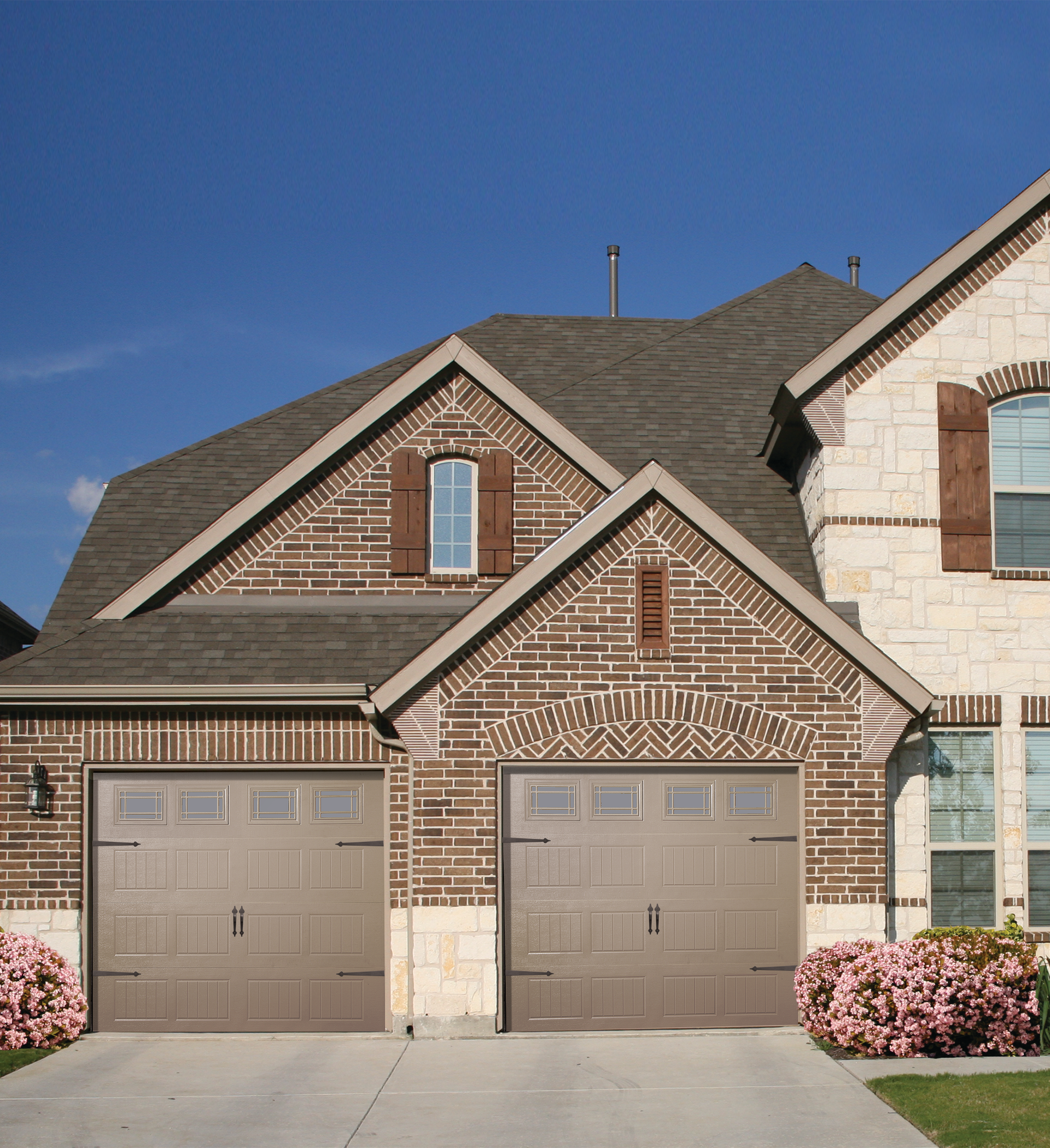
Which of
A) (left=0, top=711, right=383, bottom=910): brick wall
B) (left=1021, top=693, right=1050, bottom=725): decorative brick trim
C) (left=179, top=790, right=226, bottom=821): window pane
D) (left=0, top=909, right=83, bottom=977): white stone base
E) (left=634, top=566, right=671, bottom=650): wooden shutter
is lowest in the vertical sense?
(left=0, top=909, right=83, bottom=977): white stone base

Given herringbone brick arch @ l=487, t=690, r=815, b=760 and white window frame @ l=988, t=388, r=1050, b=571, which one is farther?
white window frame @ l=988, t=388, r=1050, b=571

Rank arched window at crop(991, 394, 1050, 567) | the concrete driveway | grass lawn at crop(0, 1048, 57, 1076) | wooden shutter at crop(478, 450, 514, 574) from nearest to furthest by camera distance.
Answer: the concrete driveway
grass lawn at crop(0, 1048, 57, 1076)
arched window at crop(991, 394, 1050, 567)
wooden shutter at crop(478, 450, 514, 574)

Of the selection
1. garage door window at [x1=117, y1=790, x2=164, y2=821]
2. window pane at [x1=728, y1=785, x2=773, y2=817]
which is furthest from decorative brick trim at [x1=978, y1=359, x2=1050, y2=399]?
garage door window at [x1=117, y1=790, x2=164, y2=821]

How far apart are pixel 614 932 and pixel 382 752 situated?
8.96 ft

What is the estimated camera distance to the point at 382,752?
11.5 metres

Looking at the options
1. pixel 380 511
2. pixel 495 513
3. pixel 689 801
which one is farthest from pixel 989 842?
pixel 380 511

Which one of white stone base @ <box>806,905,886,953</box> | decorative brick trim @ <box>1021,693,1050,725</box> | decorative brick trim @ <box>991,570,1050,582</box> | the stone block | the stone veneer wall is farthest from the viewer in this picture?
decorative brick trim @ <box>991,570,1050,582</box>

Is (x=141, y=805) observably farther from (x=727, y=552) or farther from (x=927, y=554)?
(x=927, y=554)

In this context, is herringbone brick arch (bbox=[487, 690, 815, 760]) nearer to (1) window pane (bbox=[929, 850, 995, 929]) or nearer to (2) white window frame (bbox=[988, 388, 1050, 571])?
(1) window pane (bbox=[929, 850, 995, 929])

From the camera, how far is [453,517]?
1343 cm

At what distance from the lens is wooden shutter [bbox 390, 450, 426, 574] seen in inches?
517

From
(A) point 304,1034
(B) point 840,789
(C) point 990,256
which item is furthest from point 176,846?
(C) point 990,256

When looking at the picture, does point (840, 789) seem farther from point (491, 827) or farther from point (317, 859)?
point (317, 859)

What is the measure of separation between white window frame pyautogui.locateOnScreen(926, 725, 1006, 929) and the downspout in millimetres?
4999
